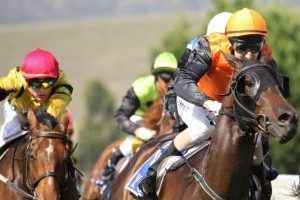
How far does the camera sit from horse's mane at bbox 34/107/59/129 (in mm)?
8336

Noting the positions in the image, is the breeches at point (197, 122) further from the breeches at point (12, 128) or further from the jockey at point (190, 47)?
the breeches at point (12, 128)

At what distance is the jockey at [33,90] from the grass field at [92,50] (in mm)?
80691

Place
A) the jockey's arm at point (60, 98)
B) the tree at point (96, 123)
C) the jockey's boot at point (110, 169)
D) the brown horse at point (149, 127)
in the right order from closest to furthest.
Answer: the jockey's arm at point (60, 98) → the brown horse at point (149, 127) → the jockey's boot at point (110, 169) → the tree at point (96, 123)

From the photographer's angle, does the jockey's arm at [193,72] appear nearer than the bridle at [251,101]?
No

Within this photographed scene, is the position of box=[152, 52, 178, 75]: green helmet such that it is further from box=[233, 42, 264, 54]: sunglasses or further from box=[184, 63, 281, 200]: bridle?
box=[184, 63, 281, 200]: bridle

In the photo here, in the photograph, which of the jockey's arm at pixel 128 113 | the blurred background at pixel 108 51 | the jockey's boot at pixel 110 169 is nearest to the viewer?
the jockey's arm at pixel 128 113

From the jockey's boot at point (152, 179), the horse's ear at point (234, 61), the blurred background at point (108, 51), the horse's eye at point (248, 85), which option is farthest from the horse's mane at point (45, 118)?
the blurred background at point (108, 51)

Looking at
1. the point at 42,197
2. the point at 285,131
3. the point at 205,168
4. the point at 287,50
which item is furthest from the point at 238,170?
the point at 287,50

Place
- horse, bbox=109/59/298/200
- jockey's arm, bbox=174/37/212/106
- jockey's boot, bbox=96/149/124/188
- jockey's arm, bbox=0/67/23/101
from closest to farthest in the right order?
horse, bbox=109/59/298/200 → jockey's arm, bbox=174/37/212/106 → jockey's arm, bbox=0/67/23/101 → jockey's boot, bbox=96/149/124/188

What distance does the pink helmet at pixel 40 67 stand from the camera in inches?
347

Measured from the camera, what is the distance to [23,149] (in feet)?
28.3

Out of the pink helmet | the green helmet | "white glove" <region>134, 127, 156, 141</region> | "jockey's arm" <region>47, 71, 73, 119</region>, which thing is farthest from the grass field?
the pink helmet

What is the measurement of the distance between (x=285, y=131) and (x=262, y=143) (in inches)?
62.0

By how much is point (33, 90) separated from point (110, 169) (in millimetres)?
5532
